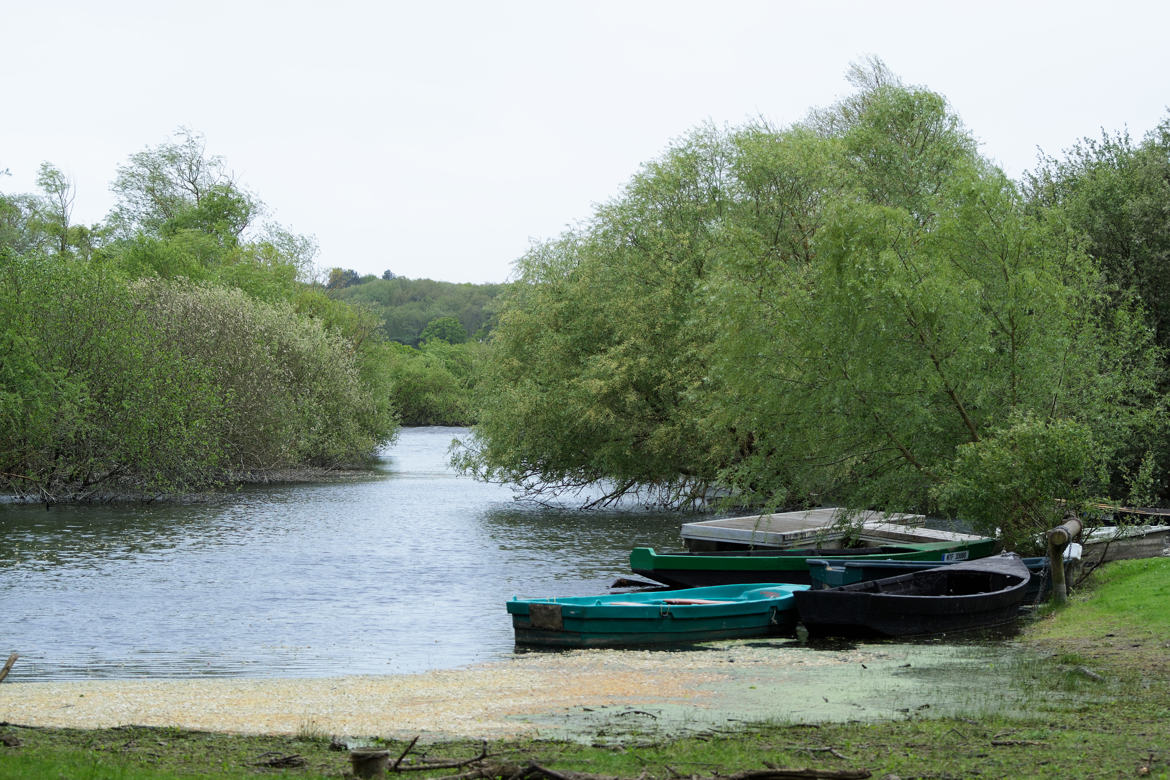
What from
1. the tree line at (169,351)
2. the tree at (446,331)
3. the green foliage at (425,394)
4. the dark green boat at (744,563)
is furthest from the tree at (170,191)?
the tree at (446,331)

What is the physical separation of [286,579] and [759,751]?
1819 cm

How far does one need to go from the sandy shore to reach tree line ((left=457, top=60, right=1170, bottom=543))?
26.2ft

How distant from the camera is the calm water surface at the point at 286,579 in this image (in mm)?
17406

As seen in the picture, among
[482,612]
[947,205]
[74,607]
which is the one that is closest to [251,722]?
[482,612]

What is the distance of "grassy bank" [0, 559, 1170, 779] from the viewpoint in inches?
336

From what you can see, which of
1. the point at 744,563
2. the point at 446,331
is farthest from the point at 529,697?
the point at 446,331

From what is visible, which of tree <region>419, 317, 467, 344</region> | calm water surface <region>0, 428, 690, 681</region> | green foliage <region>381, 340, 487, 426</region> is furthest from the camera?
tree <region>419, 317, 467, 344</region>

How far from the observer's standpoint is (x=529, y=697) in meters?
13.1

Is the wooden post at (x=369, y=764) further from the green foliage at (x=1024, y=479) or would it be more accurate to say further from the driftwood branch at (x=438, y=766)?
the green foliage at (x=1024, y=479)

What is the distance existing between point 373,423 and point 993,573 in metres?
47.0

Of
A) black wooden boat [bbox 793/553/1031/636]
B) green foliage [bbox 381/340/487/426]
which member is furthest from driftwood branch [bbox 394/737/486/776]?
green foliage [bbox 381/340/487/426]

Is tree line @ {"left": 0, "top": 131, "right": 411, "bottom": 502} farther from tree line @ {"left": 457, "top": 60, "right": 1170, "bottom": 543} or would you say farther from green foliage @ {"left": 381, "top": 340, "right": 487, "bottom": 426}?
green foliage @ {"left": 381, "top": 340, "right": 487, "bottom": 426}

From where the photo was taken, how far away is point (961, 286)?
917 inches

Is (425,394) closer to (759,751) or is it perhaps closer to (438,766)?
(759,751)
